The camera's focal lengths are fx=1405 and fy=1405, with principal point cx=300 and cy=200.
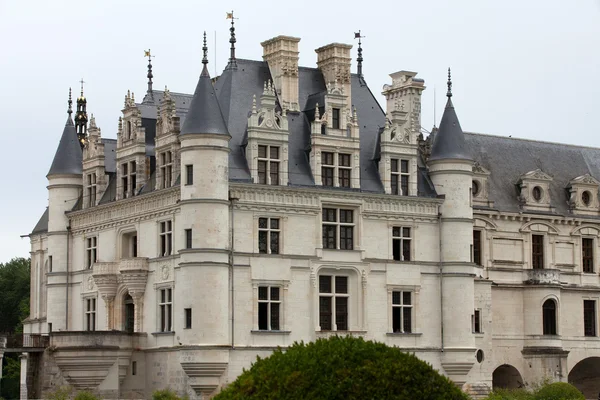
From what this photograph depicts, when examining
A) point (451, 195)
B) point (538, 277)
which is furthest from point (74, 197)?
point (538, 277)

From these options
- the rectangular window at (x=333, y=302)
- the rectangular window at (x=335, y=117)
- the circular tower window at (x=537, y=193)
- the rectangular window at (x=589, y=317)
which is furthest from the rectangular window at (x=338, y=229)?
the rectangular window at (x=589, y=317)

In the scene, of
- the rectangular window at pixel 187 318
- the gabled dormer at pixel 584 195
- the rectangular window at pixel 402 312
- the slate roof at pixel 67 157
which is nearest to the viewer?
the rectangular window at pixel 187 318

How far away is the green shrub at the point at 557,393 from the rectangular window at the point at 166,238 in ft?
49.1

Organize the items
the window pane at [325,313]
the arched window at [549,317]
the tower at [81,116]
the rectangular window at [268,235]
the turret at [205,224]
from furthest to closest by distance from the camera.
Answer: the tower at [81,116] < the arched window at [549,317] < the window pane at [325,313] < the rectangular window at [268,235] < the turret at [205,224]

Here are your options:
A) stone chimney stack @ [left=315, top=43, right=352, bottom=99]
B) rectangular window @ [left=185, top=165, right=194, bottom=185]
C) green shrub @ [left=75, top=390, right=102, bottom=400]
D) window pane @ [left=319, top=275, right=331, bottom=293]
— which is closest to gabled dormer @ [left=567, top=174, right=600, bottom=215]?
stone chimney stack @ [left=315, top=43, right=352, bottom=99]

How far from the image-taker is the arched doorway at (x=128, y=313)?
56.8 meters

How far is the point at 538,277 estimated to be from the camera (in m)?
62.5

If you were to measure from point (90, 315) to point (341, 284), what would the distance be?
11.2 metres

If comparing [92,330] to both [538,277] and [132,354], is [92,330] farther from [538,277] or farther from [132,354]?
[538,277]

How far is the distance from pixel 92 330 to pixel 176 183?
806 cm

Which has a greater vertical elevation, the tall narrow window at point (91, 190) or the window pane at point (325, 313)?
the tall narrow window at point (91, 190)

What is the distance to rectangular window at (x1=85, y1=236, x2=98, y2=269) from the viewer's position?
2339 inches

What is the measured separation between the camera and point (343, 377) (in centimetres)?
3234

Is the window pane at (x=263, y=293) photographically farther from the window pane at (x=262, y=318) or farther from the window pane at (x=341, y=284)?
the window pane at (x=341, y=284)
